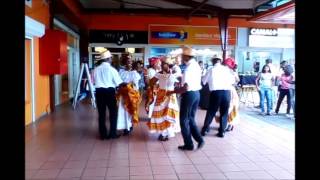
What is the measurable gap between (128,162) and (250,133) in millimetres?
3033

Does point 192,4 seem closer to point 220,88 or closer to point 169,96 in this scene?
point 220,88

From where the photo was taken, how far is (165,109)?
19.5 ft

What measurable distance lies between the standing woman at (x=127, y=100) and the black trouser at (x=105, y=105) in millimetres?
387

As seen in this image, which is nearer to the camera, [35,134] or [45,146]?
[45,146]

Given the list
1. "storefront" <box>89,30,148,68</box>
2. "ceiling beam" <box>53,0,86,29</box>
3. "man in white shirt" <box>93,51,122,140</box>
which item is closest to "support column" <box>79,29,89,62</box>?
"storefront" <box>89,30,148,68</box>

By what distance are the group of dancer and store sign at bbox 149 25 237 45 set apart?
839 centimetres

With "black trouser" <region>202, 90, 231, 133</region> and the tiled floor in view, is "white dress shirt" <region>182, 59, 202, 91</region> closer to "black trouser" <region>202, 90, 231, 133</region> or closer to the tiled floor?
the tiled floor

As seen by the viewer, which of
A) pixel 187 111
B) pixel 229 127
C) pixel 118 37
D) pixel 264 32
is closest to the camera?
pixel 187 111

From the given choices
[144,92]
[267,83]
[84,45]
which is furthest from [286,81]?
[84,45]

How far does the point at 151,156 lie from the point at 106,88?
1593 millimetres

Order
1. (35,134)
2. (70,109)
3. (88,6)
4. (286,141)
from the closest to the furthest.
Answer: (286,141) < (35,134) < (70,109) < (88,6)
